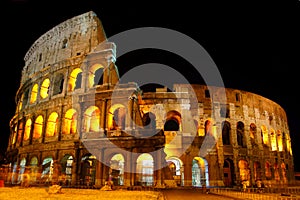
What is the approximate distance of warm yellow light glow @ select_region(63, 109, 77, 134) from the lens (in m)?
23.0

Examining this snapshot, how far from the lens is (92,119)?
23094 millimetres

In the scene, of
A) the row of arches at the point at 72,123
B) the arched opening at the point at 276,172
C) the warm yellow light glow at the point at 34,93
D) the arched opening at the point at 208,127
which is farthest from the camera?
the arched opening at the point at 276,172

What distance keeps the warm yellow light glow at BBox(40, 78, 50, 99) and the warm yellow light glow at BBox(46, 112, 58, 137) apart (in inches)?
136

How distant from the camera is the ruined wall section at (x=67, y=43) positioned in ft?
82.2

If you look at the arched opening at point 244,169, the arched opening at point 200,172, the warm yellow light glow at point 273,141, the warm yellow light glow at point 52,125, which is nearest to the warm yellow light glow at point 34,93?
the warm yellow light glow at point 52,125

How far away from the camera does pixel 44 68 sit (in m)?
26.8

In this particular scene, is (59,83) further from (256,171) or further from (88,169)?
(256,171)

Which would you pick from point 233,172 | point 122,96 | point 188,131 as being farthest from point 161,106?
point 233,172

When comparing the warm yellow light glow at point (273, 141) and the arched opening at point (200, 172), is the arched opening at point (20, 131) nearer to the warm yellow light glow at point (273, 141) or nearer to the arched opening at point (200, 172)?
the arched opening at point (200, 172)

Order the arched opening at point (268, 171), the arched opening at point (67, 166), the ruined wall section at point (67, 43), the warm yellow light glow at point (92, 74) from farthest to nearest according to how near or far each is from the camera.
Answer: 1. the arched opening at point (268, 171)
2. the ruined wall section at point (67, 43)
3. the warm yellow light glow at point (92, 74)
4. the arched opening at point (67, 166)

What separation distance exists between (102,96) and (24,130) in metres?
10.8

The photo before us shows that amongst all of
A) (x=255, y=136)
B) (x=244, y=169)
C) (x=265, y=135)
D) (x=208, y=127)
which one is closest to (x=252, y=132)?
(x=255, y=136)

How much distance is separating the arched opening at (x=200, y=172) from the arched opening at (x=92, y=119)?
10.5m

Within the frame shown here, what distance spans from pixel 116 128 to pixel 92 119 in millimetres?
2480
